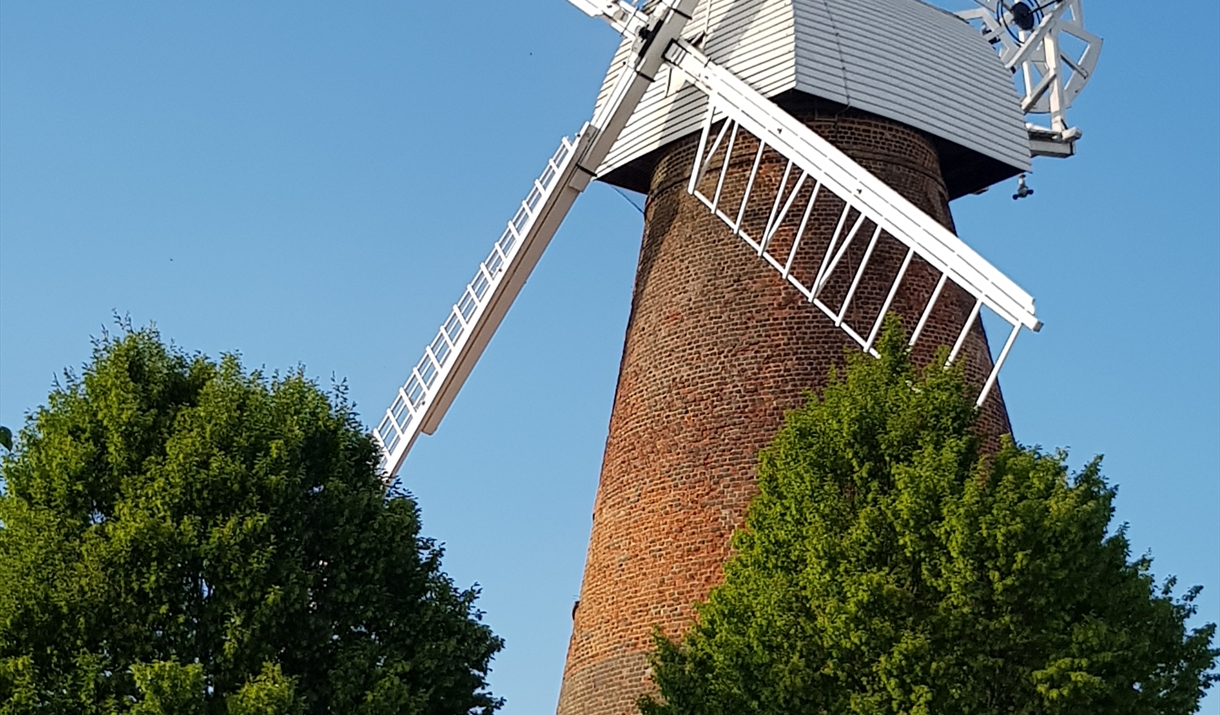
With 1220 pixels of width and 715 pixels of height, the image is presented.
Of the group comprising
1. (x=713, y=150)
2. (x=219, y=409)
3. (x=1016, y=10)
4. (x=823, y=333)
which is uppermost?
(x=1016, y=10)

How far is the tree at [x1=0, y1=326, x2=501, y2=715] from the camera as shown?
14.0 metres

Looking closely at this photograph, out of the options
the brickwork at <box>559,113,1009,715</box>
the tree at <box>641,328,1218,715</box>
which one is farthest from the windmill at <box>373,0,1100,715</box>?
the tree at <box>641,328,1218,715</box>

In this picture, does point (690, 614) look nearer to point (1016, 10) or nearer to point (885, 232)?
point (885, 232)

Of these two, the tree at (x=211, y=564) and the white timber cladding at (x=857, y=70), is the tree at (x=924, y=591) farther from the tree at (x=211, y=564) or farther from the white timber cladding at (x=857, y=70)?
the white timber cladding at (x=857, y=70)

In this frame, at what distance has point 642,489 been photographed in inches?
728

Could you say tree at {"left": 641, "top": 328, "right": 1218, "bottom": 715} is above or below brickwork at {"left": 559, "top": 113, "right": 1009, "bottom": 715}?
below

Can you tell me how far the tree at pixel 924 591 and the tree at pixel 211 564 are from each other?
2.59 meters

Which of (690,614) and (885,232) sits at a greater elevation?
(885,232)

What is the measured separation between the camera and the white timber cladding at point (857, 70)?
19.4 metres

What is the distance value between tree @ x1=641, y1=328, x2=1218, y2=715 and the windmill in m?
1.90

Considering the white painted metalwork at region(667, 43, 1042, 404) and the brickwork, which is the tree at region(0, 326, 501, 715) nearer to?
the brickwork

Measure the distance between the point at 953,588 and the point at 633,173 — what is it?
8.92 m

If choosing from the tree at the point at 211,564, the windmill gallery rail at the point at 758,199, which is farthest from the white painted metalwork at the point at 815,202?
the tree at the point at 211,564

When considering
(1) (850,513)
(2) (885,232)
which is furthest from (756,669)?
(2) (885,232)
